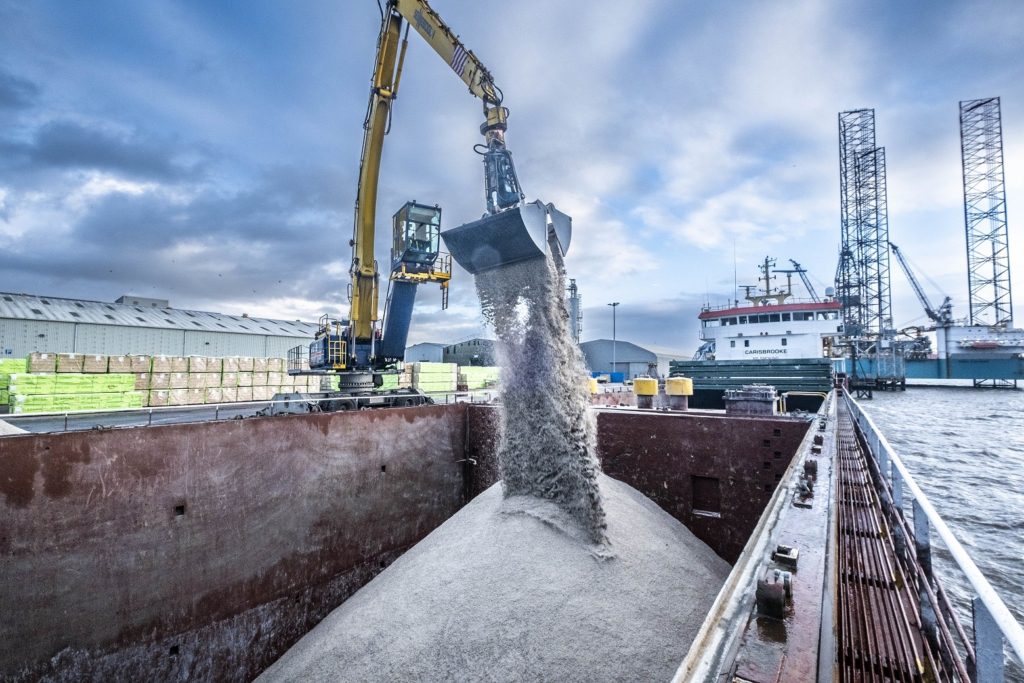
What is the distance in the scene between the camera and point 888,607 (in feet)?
6.77

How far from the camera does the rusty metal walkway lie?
169cm

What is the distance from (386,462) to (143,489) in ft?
10.5

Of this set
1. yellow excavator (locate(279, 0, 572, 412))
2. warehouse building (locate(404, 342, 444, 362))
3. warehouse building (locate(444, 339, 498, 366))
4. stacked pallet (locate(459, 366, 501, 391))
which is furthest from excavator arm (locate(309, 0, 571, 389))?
warehouse building (locate(404, 342, 444, 362))

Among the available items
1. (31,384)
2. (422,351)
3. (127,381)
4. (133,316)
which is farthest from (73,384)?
(422,351)

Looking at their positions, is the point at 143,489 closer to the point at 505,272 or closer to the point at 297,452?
the point at 297,452

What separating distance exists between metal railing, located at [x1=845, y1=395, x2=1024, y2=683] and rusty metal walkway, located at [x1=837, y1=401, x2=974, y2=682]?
0.03ft

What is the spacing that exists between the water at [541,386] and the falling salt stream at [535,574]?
2cm

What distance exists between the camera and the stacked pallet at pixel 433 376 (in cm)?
1888

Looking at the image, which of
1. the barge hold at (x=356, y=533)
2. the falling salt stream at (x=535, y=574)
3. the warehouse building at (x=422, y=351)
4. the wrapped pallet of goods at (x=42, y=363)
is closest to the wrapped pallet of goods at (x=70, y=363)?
the wrapped pallet of goods at (x=42, y=363)

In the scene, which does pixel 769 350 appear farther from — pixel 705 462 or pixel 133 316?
pixel 133 316

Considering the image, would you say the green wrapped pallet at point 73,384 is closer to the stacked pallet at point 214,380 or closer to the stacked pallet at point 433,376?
the stacked pallet at point 214,380

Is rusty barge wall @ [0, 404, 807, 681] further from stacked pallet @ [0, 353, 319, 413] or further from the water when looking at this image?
stacked pallet @ [0, 353, 319, 413]

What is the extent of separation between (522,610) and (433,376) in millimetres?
15287

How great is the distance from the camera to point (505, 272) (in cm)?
645
